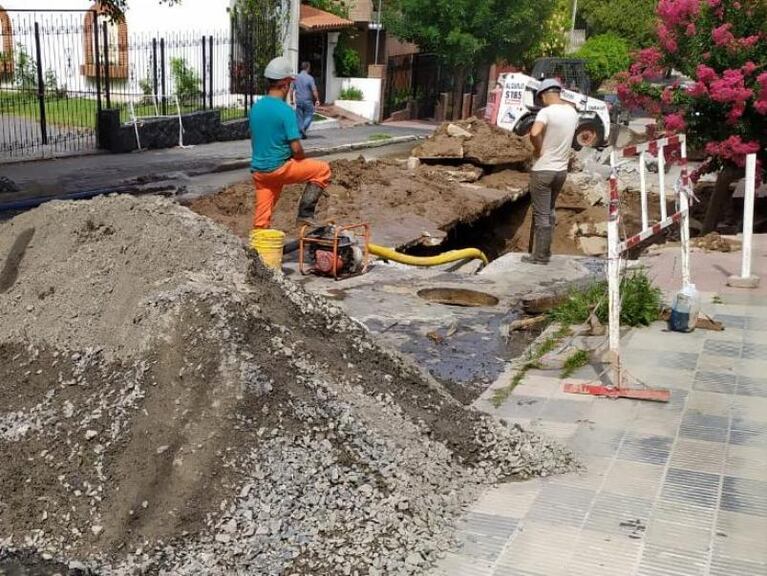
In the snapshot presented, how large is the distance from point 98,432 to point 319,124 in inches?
918

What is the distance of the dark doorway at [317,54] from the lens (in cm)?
3152

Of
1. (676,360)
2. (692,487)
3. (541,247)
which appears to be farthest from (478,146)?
(692,487)

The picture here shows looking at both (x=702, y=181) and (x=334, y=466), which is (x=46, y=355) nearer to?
(x=334, y=466)

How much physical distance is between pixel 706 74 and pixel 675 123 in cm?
75

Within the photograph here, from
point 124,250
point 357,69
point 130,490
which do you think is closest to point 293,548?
point 130,490

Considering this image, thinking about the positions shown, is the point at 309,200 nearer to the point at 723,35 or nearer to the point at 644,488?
the point at 644,488

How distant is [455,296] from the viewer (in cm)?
838

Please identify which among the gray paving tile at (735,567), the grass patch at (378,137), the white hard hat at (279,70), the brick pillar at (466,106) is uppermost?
the white hard hat at (279,70)

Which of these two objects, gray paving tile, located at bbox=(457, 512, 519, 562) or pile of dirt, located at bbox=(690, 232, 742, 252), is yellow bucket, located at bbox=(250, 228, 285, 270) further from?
pile of dirt, located at bbox=(690, 232, 742, 252)

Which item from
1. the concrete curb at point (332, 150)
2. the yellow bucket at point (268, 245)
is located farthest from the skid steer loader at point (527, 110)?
the yellow bucket at point (268, 245)

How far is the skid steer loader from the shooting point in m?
21.9

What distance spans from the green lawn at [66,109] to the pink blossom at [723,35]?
14060 millimetres

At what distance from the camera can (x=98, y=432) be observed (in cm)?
418

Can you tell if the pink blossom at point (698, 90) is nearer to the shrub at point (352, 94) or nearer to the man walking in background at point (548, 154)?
the man walking in background at point (548, 154)
